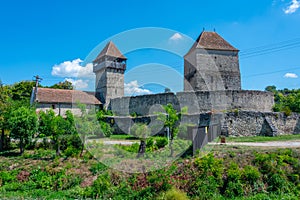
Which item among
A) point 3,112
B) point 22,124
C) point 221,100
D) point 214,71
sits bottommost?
point 22,124

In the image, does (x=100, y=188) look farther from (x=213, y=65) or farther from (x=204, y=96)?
(x=213, y=65)

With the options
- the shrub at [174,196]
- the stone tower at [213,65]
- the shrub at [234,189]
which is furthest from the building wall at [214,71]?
the shrub at [174,196]

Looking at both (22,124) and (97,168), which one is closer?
(97,168)

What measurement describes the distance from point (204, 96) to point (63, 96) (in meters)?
16.9

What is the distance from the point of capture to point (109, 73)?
3488 cm

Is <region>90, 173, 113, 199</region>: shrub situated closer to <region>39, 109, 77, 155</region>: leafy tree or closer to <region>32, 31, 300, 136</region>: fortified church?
<region>39, 109, 77, 155</region>: leafy tree

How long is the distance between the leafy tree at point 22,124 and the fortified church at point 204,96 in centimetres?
1007

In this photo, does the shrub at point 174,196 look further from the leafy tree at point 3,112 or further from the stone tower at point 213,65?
the stone tower at point 213,65

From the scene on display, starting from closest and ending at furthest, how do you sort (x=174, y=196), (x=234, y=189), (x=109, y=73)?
(x=174, y=196), (x=234, y=189), (x=109, y=73)

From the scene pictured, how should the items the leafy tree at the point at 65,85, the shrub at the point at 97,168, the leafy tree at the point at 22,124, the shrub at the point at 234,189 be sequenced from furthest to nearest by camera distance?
the leafy tree at the point at 65,85 → the leafy tree at the point at 22,124 → the shrub at the point at 97,168 → the shrub at the point at 234,189

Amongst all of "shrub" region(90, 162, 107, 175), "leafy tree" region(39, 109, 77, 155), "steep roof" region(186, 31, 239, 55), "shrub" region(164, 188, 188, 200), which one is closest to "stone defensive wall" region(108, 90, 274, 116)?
"steep roof" region(186, 31, 239, 55)

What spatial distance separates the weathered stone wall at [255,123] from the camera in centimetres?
1791

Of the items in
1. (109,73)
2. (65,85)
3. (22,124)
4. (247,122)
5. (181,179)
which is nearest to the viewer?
(181,179)

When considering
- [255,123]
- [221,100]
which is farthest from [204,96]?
[255,123]
